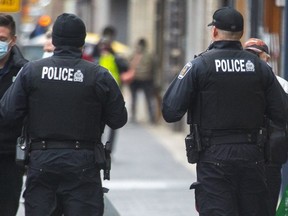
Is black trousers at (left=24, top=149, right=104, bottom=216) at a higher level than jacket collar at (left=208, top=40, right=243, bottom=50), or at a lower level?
lower

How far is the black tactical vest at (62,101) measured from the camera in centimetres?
782

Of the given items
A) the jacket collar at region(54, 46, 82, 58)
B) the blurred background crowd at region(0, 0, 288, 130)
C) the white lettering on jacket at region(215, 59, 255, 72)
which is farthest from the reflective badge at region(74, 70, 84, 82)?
the blurred background crowd at region(0, 0, 288, 130)

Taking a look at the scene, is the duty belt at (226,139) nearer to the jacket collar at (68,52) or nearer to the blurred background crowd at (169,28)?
the jacket collar at (68,52)

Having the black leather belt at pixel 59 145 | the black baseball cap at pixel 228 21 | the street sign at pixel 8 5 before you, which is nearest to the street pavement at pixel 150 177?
the black leather belt at pixel 59 145

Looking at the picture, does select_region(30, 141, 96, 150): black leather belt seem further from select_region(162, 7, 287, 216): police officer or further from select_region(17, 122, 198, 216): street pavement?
select_region(17, 122, 198, 216): street pavement

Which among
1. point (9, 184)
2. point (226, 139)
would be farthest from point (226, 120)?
point (9, 184)

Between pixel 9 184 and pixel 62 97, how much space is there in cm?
132

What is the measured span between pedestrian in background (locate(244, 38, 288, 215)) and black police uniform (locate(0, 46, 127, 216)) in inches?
50.9

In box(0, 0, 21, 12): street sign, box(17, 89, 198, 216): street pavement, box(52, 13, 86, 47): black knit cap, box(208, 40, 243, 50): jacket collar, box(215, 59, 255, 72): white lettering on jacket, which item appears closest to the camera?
box(52, 13, 86, 47): black knit cap

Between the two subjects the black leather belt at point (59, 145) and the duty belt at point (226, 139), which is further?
the duty belt at point (226, 139)

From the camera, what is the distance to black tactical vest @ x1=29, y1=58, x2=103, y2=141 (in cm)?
782

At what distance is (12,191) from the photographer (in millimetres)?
8898

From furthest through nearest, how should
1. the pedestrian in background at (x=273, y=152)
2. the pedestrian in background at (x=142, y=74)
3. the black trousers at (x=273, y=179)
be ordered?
the pedestrian in background at (x=142, y=74) → the black trousers at (x=273, y=179) → the pedestrian in background at (x=273, y=152)

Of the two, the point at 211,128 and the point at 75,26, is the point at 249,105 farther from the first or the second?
the point at 75,26
